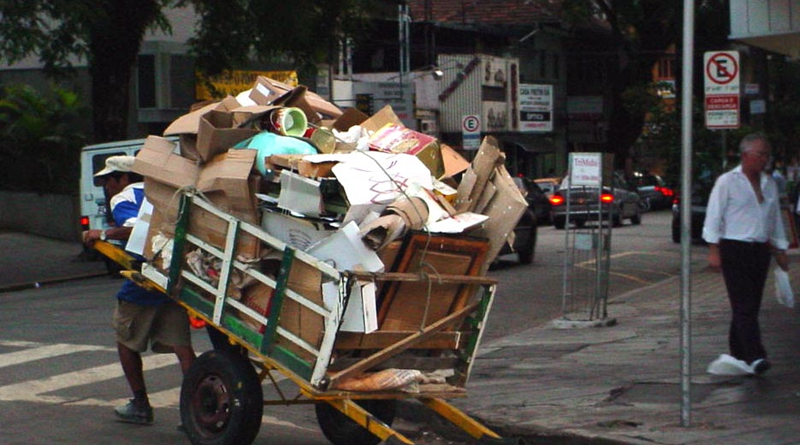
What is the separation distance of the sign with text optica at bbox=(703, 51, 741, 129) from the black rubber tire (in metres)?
9.47

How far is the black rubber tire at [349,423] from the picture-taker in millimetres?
7746

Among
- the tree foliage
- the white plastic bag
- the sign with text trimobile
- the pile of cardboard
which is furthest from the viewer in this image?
the tree foliage

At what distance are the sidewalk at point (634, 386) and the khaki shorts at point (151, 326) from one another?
1.96 metres

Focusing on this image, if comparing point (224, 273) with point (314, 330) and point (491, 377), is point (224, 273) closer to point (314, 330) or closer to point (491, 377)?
point (314, 330)

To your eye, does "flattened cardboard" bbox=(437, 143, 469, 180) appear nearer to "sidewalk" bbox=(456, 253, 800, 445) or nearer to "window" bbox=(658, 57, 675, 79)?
"sidewalk" bbox=(456, 253, 800, 445)

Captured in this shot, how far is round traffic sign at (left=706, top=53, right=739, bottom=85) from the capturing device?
51.4 feet

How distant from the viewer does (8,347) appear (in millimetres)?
12070

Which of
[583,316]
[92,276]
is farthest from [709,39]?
[583,316]

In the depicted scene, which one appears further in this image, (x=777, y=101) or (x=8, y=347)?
(x=777, y=101)

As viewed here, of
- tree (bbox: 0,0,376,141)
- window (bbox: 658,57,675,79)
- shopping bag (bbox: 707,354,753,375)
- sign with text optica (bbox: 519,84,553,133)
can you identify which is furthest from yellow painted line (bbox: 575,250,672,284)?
window (bbox: 658,57,675,79)

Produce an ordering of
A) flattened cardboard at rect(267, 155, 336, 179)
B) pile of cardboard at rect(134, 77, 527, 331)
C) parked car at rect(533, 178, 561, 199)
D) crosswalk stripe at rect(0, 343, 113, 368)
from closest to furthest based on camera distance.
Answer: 1. pile of cardboard at rect(134, 77, 527, 331)
2. flattened cardboard at rect(267, 155, 336, 179)
3. crosswalk stripe at rect(0, 343, 113, 368)
4. parked car at rect(533, 178, 561, 199)

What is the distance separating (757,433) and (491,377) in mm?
3055

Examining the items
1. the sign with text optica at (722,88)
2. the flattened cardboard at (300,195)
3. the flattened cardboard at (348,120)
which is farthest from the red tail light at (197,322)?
the sign with text optica at (722,88)

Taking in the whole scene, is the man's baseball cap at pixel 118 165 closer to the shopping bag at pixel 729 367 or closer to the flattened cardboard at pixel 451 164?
the flattened cardboard at pixel 451 164
